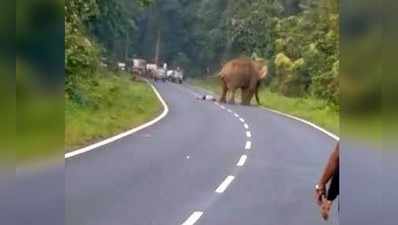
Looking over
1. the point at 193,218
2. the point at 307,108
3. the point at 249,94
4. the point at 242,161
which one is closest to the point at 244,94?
the point at 249,94

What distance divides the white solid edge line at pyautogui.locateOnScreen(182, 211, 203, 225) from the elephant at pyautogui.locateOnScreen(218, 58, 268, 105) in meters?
24.2

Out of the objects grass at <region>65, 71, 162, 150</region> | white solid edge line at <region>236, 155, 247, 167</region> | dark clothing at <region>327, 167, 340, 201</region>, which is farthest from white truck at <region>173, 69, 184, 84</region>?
dark clothing at <region>327, 167, 340, 201</region>

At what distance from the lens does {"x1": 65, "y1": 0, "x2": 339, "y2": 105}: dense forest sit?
14.7m

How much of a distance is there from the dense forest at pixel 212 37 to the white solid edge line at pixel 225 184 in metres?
1.62

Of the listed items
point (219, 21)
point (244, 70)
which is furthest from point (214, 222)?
point (219, 21)

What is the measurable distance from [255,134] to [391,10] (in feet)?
47.9

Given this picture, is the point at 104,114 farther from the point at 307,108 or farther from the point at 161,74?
the point at 161,74

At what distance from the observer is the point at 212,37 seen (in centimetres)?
4947

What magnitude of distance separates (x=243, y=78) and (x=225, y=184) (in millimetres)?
22853

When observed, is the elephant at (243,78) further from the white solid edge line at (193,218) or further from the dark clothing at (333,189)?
the dark clothing at (333,189)

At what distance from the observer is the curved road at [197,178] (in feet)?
20.6

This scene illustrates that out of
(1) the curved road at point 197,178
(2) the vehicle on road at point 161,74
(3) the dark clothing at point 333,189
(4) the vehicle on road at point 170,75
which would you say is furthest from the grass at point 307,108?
(4) the vehicle on road at point 170,75

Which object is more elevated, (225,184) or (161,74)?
(225,184)

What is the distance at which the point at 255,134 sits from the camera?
1585 centimetres
